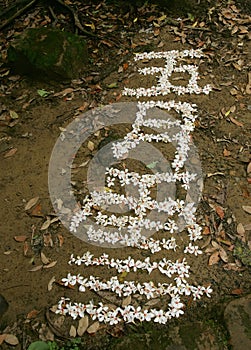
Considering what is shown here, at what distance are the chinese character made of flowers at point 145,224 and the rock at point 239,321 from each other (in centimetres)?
24

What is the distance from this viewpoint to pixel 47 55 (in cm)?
519

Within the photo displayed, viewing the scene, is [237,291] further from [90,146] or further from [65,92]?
[65,92]

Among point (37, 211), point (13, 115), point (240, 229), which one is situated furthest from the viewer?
point (13, 115)

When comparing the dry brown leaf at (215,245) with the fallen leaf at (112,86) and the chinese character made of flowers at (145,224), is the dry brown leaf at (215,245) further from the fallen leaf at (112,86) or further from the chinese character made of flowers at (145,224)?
the fallen leaf at (112,86)

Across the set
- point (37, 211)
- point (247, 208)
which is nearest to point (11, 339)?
point (37, 211)

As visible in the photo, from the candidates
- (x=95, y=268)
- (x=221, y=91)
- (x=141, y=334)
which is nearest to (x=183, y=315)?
(x=141, y=334)

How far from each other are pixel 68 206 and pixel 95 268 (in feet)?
2.36

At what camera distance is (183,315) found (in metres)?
3.15

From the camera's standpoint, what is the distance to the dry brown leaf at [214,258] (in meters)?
3.45

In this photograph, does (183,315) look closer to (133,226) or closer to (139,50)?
(133,226)

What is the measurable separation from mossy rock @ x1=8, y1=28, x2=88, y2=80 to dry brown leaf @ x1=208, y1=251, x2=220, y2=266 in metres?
2.96

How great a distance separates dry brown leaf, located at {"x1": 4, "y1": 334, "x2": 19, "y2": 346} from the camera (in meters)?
3.10

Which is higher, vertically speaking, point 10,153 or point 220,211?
point 10,153

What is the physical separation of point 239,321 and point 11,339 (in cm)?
168
